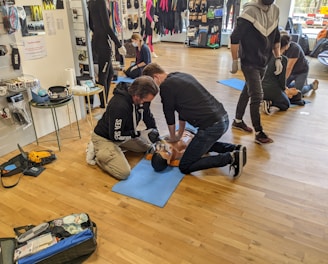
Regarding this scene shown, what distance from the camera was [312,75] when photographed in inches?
225

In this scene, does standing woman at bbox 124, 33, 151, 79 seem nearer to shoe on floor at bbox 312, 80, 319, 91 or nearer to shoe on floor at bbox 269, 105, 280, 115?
shoe on floor at bbox 269, 105, 280, 115

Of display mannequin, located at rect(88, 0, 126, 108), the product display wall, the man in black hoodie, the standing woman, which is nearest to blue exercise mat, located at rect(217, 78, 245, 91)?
the standing woman

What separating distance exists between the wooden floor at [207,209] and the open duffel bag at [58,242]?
0.34ft

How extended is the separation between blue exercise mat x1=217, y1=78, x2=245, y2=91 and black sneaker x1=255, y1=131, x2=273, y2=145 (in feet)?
6.27

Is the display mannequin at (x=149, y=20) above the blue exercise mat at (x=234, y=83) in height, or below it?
above

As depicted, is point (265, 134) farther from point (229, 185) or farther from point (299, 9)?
point (299, 9)

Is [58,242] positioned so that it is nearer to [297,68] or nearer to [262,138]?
[262,138]

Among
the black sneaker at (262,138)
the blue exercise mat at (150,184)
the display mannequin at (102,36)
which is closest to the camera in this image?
the blue exercise mat at (150,184)

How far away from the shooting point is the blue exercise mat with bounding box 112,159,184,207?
2289 mm

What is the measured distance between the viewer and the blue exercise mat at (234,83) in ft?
16.3

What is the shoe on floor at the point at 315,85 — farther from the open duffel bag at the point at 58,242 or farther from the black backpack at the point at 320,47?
the open duffel bag at the point at 58,242

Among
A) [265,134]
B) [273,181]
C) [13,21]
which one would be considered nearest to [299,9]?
[265,134]

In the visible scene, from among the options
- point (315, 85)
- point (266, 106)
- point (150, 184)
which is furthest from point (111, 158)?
point (315, 85)

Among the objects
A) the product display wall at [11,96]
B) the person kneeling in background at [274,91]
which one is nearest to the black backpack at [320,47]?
the person kneeling in background at [274,91]
